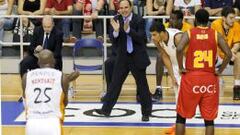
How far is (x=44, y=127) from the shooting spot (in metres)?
6.06

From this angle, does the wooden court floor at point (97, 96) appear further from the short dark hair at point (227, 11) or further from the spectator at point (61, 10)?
the short dark hair at point (227, 11)

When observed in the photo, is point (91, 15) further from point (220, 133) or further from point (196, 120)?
point (220, 133)

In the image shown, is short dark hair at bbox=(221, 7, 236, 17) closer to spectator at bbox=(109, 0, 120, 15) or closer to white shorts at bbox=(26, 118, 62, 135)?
spectator at bbox=(109, 0, 120, 15)

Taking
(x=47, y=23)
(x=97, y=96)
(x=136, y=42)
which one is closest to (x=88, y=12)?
(x=97, y=96)

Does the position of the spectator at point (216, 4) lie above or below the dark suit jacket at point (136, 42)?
above

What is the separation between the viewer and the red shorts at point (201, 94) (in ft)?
23.6

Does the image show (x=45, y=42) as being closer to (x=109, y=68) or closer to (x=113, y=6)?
(x=109, y=68)

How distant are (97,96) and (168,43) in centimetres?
340

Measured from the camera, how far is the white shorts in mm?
6035

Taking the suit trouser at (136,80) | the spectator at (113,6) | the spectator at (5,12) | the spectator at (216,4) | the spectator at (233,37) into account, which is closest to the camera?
the suit trouser at (136,80)

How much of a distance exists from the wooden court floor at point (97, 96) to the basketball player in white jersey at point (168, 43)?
3.20 feet

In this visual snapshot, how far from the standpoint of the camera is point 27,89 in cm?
631

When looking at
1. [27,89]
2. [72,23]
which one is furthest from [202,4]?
[27,89]

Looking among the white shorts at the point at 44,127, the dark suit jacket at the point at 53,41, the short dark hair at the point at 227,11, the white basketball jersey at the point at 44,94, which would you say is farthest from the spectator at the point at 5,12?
the white shorts at the point at 44,127
